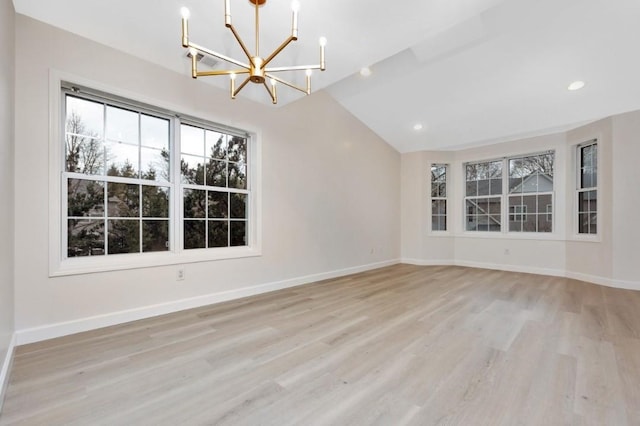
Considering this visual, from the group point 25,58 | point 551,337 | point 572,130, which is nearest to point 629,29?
point 572,130

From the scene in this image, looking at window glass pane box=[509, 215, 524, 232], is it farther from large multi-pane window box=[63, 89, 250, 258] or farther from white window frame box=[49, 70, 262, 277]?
large multi-pane window box=[63, 89, 250, 258]

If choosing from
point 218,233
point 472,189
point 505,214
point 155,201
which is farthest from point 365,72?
point 505,214

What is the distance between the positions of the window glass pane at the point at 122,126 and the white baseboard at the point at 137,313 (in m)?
1.73

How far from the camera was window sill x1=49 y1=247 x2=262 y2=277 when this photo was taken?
8.30 feet

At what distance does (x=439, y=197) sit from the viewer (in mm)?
6590

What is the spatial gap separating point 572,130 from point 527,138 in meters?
0.66

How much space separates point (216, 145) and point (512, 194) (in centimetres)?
574

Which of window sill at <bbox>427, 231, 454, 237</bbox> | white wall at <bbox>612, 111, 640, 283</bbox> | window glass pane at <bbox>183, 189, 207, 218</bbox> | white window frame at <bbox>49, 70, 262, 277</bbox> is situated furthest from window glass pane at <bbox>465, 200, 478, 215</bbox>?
window glass pane at <bbox>183, 189, 207, 218</bbox>

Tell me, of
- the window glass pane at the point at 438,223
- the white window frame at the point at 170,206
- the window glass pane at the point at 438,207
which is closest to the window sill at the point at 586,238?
the window glass pane at the point at 438,223

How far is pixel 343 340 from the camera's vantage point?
8.00ft

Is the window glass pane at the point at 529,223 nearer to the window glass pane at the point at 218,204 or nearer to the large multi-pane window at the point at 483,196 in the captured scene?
the large multi-pane window at the point at 483,196

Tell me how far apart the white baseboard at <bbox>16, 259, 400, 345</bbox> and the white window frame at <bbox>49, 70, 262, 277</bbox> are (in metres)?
0.43

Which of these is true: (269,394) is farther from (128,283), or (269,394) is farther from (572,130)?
(572,130)

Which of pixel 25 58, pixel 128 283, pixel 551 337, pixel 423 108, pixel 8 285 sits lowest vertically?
pixel 551 337
